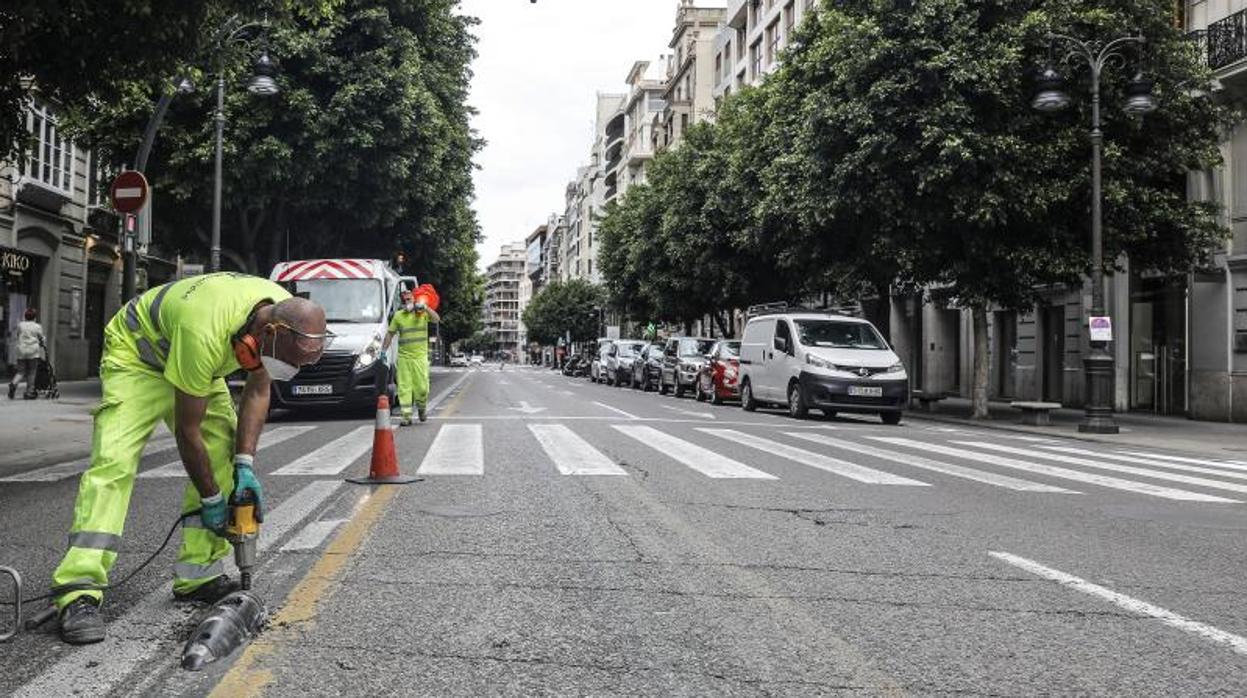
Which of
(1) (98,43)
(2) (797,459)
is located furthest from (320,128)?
(2) (797,459)

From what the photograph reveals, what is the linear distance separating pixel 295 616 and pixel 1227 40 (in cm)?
2368

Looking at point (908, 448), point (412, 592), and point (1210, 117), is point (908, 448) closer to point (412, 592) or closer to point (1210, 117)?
point (412, 592)

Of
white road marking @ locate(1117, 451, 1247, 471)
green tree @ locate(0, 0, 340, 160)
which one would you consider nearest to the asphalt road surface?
white road marking @ locate(1117, 451, 1247, 471)

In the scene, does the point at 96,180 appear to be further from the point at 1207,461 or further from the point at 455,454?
the point at 1207,461

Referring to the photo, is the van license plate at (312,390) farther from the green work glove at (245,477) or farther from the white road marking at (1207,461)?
the green work glove at (245,477)

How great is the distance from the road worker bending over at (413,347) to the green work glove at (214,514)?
10164mm

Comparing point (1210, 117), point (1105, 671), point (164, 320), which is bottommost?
point (1105, 671)

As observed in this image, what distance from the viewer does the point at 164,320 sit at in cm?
391

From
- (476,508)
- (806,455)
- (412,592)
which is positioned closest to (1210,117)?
(806,455)

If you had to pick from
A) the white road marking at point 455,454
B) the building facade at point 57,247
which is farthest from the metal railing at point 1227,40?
the building facade at point 57,247

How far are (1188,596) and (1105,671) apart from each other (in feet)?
5.12

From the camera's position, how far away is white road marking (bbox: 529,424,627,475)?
30.0 ft

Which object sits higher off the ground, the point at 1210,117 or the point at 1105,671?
the point at 1210,117

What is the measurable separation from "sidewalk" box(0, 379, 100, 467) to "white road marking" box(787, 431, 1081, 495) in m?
8.63
